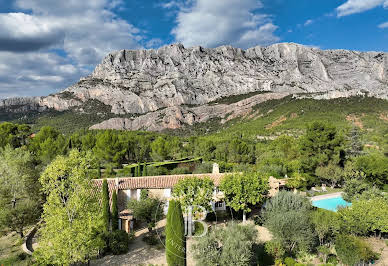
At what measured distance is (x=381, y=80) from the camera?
128500 millimetres

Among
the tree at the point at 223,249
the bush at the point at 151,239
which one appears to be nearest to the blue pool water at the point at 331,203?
the tree at the point at 223,249

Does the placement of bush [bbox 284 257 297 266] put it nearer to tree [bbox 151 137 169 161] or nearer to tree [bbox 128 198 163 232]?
tree [bbox 128 198 163 232]

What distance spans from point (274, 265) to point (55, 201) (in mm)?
11549

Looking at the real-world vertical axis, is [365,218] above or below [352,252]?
above

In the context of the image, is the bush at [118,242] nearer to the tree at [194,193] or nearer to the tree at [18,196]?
the tree at [194,193]

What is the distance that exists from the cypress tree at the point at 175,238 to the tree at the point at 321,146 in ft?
71.1

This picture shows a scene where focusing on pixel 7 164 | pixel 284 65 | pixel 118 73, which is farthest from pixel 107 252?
pixel 284 65

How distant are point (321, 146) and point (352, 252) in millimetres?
19082

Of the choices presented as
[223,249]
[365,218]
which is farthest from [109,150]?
[365,218]

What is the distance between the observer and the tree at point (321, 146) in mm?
29000

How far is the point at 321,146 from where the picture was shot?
29.7 metres

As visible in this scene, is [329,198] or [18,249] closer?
[18,249]

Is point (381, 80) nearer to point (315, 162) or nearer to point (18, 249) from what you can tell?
point (315, 162)

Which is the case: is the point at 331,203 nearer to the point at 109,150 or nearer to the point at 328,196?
the point at 328,196
